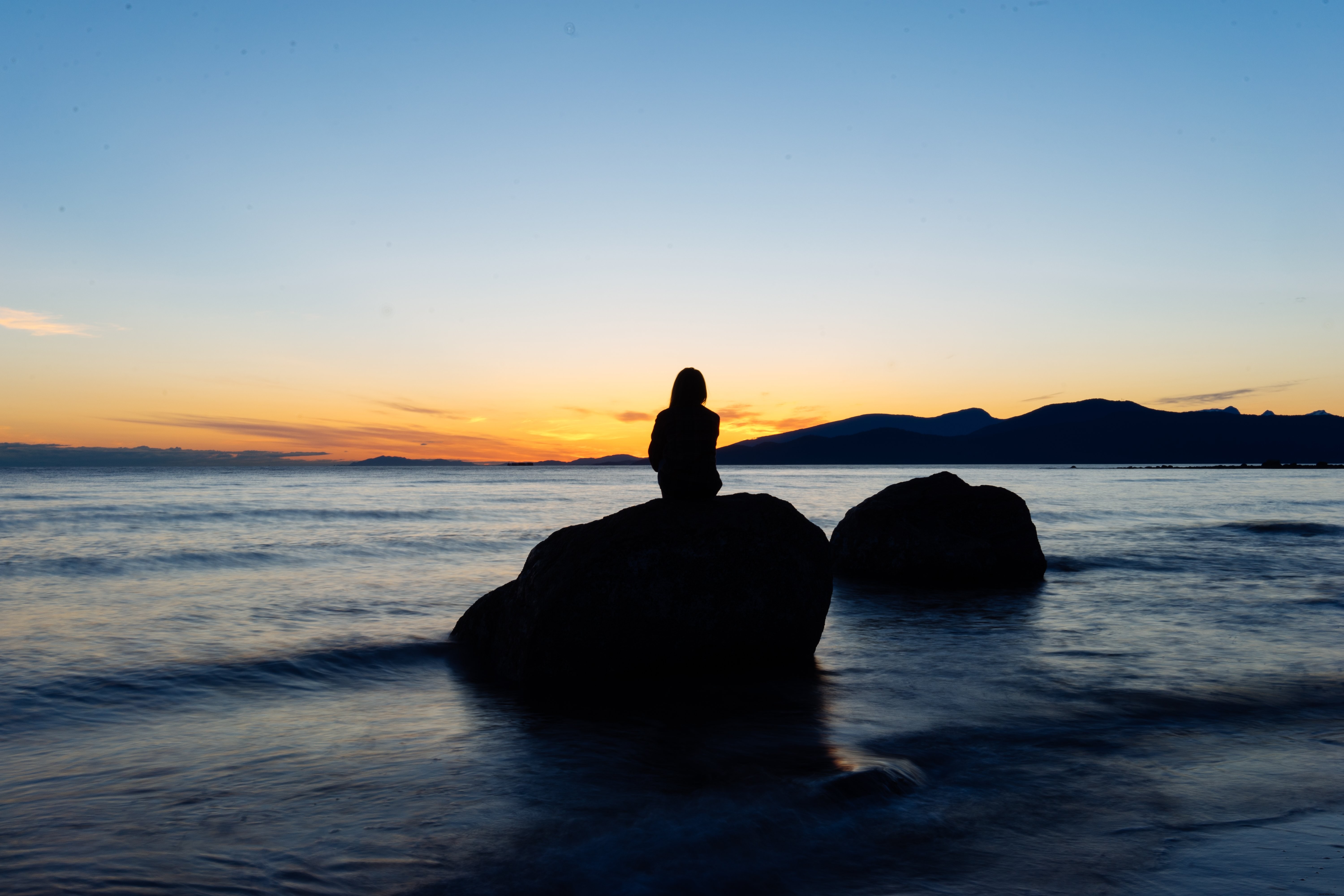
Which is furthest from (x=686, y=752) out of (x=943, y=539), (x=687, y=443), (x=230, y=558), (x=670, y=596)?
(x=230, y=558)

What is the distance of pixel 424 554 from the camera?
20422 mm

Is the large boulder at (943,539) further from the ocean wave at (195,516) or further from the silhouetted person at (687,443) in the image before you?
the ocean wave at (195,516)

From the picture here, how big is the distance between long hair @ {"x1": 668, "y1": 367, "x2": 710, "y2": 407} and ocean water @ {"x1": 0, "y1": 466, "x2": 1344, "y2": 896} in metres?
3.23

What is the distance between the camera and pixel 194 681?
321 inches

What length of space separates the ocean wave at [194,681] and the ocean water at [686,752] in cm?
5

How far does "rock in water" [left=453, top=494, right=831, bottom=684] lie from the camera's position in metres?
7.63

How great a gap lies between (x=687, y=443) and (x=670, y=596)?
1833 mm

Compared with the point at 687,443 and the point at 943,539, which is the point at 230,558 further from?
the point at 943,539

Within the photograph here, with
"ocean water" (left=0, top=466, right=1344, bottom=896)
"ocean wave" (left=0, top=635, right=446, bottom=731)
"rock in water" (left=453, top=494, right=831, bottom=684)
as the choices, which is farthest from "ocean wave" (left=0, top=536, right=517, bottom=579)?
"rock in water" (left=453, top=494, right=831, bottom=684)

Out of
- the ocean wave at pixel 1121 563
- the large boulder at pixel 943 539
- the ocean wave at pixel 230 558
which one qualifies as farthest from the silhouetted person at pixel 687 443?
the ocean wave at pixel 230 558

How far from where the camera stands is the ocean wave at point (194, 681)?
718 centimetres

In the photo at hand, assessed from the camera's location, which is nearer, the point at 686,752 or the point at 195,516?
the point at 686,752

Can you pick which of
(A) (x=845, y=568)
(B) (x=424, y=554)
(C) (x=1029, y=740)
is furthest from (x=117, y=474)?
(C) (x=1029, y=740)

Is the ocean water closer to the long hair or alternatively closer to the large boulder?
the large boulder
